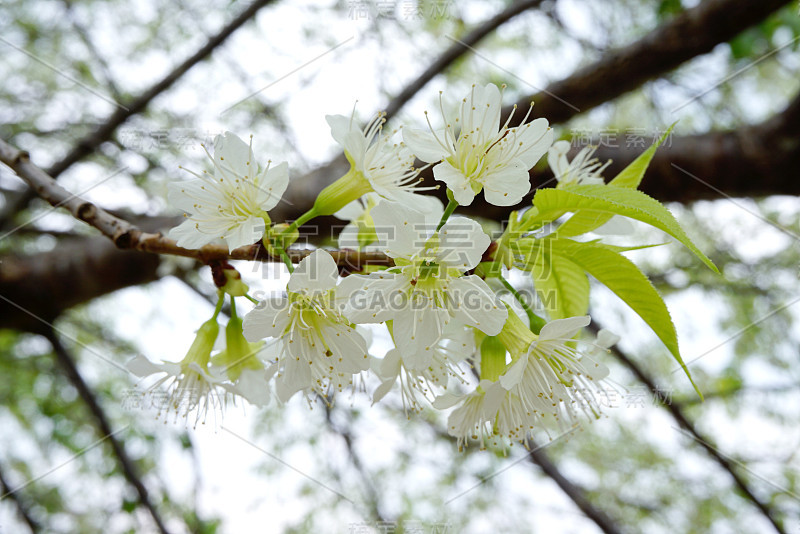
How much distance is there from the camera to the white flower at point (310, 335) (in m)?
0.75

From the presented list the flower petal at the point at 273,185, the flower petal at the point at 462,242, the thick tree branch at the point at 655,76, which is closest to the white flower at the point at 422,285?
the flower petal at the point at 462,242

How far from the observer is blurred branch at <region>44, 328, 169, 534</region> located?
1800 millimetres

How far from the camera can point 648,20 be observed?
2.37 meters

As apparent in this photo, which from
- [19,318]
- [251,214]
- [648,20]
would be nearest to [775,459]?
[648,20]

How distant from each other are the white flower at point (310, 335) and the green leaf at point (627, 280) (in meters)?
0.35

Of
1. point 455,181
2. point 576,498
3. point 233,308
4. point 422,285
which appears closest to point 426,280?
point 422,285

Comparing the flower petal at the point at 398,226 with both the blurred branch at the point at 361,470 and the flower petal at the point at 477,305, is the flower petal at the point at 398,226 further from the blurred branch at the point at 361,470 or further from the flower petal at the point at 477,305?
the blurred branch at the point at 361,470

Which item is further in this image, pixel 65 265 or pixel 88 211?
pixel 65 265

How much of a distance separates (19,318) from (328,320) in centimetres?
182

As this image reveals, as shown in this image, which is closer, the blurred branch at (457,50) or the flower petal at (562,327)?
the flower petal at (562,327)

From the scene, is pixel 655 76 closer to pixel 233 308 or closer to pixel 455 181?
pixel 455 181

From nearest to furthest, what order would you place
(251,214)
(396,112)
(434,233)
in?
1. (434,233)
2. (251,214)
3. (396,112)

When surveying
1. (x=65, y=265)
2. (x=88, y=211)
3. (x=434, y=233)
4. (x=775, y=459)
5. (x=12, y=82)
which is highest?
(x=12, y=82)

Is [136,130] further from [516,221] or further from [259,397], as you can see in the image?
[516,221]
